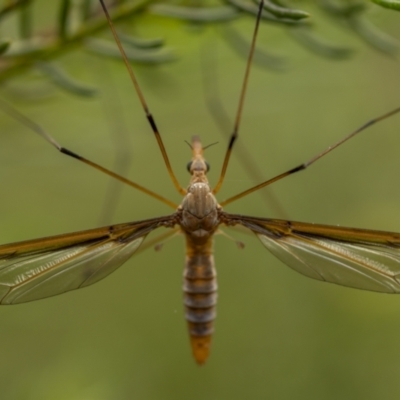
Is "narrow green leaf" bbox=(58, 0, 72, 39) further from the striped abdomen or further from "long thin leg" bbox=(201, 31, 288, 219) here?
the striped abdomen

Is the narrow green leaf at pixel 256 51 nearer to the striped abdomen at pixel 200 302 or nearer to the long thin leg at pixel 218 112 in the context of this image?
the long thin leg at pixel 218 112

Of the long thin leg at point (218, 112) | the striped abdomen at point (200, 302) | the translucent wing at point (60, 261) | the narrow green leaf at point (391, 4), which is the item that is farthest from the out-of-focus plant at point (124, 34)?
the striped abdomen at point (200, 302)

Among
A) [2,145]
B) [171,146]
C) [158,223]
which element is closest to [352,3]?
[2,145]

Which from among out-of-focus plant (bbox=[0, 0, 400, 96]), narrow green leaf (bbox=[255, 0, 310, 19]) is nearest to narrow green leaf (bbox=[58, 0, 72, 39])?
out-of-focus plant (bbox=[0, 0, 400, 96])

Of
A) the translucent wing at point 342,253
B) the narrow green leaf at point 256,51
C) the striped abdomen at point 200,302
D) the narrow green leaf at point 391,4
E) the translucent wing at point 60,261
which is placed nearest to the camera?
the narrow green leaf at point 391,4

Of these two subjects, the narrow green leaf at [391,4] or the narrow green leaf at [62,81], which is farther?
the narrow green leaf at [62,81]

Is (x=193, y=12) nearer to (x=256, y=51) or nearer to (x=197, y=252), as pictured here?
(x=256, y=51)

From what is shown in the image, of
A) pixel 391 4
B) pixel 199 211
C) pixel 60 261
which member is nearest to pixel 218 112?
pixel 199 211
